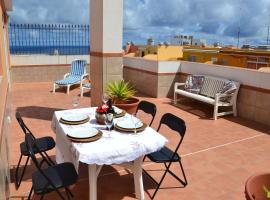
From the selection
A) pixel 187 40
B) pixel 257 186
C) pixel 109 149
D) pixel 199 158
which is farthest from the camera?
pixel 187 40

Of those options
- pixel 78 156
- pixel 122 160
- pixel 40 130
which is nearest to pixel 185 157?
pixel 122 160

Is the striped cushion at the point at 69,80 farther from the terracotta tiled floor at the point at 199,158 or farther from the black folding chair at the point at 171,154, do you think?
the black folding chair at the point at 171,154

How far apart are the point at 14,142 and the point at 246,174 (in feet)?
13.1

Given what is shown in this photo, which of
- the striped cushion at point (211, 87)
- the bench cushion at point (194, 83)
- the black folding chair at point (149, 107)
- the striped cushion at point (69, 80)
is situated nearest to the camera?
the black folding chair at point (149, 107)

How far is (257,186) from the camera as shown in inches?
80.0

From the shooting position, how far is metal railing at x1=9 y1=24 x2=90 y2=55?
11.5 meters

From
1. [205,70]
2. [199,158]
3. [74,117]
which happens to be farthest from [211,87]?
[74,117]

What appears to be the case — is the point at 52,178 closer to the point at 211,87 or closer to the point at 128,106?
the point at 128,106

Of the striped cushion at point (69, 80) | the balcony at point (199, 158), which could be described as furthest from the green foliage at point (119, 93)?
the striped cushion at point (69, 80)

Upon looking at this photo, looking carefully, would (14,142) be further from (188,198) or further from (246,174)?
(246,174)

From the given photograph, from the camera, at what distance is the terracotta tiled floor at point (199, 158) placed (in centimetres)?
354

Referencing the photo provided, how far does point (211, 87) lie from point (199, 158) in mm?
3225

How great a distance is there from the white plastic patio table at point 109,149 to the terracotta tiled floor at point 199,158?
1.63ft

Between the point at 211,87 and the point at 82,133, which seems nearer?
the point at 82,133
